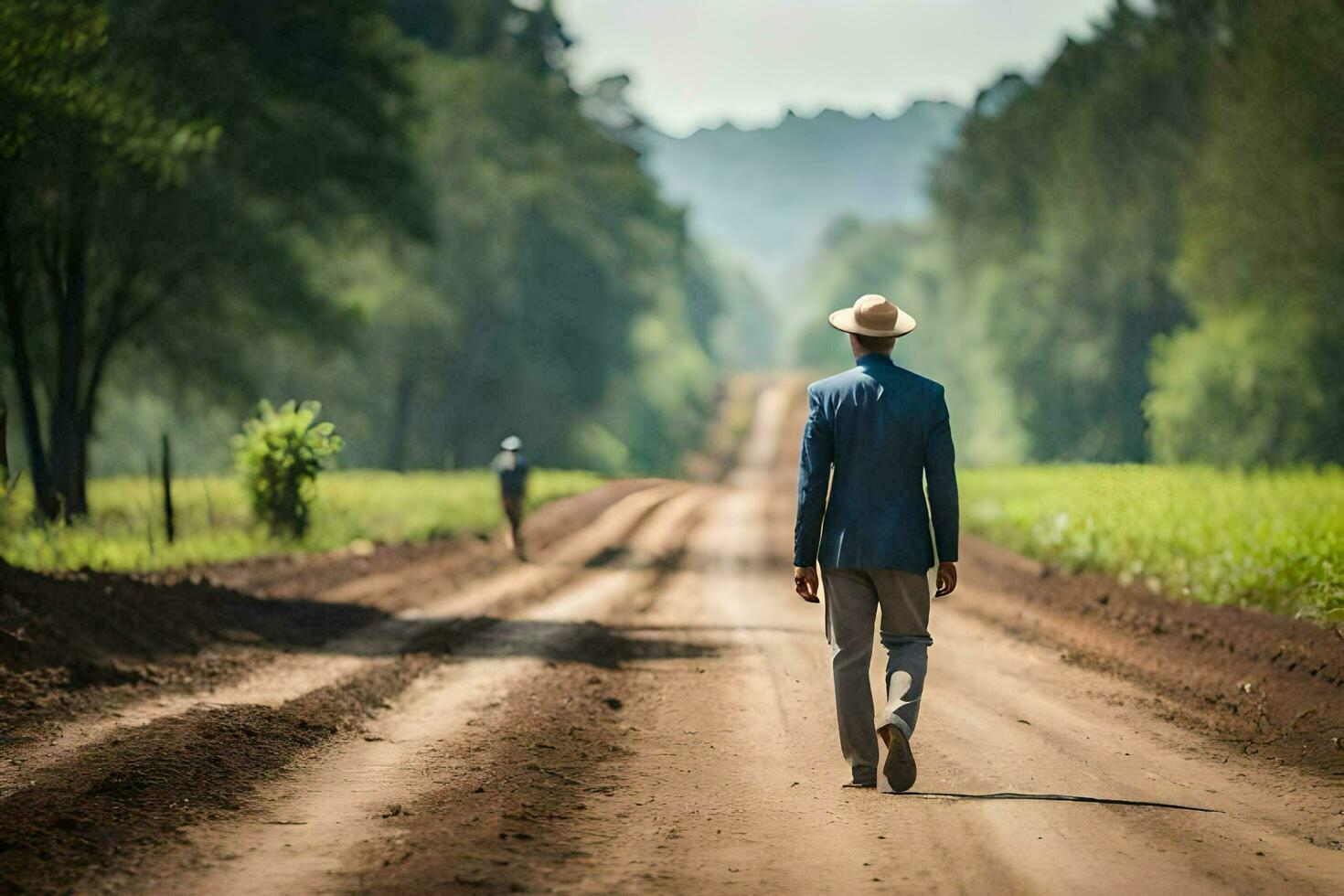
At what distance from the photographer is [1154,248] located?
4475cm

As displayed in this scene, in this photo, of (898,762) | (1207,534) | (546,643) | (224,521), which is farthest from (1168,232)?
(898,762)

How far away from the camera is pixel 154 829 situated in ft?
19.5

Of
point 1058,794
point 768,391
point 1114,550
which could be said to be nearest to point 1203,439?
point 1114,550

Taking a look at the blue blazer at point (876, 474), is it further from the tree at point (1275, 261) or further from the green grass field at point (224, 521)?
the tree at point (1275, 261)

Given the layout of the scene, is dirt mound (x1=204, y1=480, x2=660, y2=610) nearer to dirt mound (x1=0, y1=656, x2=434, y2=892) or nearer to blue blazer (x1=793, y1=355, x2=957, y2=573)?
dirt mound (x1=0, y1=656, x2=434, y2=892)

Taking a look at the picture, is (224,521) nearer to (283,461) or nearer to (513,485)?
(283,461)

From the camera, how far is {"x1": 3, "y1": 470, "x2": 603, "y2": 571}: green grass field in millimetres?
17922

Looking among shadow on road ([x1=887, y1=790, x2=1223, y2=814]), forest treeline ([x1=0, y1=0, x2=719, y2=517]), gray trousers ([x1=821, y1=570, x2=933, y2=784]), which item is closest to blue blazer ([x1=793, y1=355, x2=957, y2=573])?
gray trousers ([x1=821, y1=570, x2=933, y2=784])

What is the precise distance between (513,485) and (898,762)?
1627 cm

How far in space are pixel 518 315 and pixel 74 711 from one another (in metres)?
39.3

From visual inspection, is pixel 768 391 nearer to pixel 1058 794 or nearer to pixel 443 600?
pixel 443 600

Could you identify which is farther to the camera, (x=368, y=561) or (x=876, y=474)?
(x=368, y=561)

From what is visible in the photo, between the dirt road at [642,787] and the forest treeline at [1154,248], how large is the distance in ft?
65.7

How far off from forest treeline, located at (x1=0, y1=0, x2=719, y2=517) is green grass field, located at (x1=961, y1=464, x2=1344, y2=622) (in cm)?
1372
